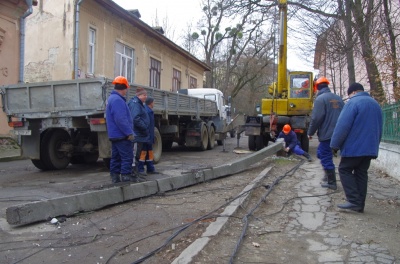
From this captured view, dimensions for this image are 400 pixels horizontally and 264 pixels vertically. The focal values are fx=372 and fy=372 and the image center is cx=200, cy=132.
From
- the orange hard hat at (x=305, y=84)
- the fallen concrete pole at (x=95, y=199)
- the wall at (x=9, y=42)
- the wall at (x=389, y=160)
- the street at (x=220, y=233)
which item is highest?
the wall at (x=9, y=42)

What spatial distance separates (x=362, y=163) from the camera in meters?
4.75

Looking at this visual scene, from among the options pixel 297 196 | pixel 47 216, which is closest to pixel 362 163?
pixel 297 196

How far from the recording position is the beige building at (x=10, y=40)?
12523mm

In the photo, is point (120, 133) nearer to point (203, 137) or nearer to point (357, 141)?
point (357, 141)

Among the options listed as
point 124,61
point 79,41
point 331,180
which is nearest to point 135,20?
point 124,61

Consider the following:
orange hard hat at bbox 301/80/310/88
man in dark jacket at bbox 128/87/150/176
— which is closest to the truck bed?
man in dark jacket at bbox 128/87/150/176

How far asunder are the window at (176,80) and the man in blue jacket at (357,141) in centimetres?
1947

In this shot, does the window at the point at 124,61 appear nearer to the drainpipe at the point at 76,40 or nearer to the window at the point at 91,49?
the window at the point at 91,49

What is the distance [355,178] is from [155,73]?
17209 mm

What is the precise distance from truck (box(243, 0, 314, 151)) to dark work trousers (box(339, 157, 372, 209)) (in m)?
7.74

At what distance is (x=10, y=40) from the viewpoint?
12961mm

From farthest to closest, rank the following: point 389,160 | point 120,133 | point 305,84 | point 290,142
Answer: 1. point 305,84
2. point 290,142
3. point 389,160
4. point 120,133

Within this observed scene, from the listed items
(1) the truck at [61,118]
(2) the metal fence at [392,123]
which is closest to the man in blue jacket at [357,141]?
(2) the metal fence at [392,123]

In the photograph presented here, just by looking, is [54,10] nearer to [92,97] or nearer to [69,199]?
[92,97]
